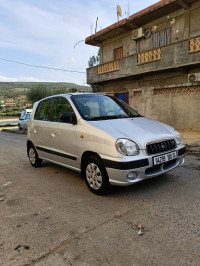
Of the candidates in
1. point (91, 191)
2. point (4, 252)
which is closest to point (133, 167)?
point (91, 191)

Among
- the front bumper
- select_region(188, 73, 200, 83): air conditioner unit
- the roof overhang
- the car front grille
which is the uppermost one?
the roof overhang

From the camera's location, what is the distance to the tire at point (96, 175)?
3203 millimetres

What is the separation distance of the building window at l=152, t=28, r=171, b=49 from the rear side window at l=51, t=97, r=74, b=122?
32.4ft

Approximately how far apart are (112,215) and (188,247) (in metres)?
0.99

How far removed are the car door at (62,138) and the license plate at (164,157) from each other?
1388 mm

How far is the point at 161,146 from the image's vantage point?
324cm

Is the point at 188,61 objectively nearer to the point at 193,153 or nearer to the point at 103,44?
the point at 193,153

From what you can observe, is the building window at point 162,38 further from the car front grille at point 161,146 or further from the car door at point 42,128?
the car front grille at point 161,146

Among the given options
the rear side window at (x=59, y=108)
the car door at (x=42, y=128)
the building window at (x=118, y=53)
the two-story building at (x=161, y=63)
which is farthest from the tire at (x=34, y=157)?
the building window at (x=118, y=53)

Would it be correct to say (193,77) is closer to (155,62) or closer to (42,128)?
(155,62)

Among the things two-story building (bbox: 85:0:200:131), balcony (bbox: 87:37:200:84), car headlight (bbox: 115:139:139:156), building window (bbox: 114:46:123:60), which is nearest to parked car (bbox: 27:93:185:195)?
car headlight (bbox: 115:139:139:156)

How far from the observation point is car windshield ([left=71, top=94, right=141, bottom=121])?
377 cm

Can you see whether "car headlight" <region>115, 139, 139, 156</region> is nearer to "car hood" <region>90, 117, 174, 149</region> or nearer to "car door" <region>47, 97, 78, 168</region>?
"car hood" <region>90, 117, 174, 149</region>

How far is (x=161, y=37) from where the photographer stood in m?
12.3
